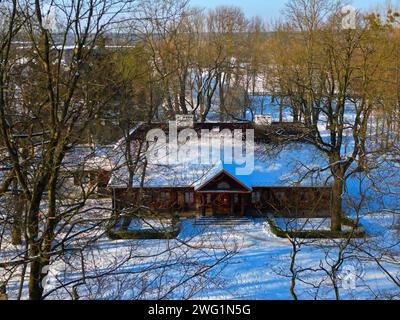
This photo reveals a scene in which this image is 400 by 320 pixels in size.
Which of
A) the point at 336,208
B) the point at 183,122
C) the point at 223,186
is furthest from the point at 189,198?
the point at 183,122

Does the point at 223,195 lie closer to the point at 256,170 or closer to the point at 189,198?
the point at 189,198

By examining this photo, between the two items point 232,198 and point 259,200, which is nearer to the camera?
point 232,198

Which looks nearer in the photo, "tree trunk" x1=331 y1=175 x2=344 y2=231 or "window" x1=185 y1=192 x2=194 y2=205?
"tree trunk" x1=331 y1=175 x2=344 y2=231

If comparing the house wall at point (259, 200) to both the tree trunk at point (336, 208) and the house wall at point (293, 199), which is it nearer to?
the house wall at point (293, 199)

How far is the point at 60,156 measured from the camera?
5699mm

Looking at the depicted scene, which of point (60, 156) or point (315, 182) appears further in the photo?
point (315, 182)

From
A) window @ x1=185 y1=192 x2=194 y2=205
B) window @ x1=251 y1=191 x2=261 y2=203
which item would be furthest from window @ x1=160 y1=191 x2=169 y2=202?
window @ x1=251 y1=191 x2=261 y2=203

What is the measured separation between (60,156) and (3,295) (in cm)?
208

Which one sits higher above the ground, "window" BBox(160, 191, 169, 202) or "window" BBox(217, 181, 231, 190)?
"window" BBox(217, 181, 231, 190)

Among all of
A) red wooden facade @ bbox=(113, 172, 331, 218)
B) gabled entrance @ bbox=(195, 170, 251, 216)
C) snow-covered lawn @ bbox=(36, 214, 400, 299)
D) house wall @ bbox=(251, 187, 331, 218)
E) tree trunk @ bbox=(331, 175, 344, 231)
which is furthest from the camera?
house wall @ bbox=(251, 187, 331, 218)

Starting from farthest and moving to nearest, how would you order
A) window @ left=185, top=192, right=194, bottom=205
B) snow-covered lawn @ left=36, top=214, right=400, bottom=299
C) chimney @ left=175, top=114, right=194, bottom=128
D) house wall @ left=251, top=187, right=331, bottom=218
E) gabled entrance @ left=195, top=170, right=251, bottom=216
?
chimney @ left=175, top=114, right=194, bottom=128 → window @ left=185, top=192, right=194, bottom=205 → house wall @ left=251, top=187, right=331, bottom=218 → gabled entrance @ left=195, top=170, right=251, bottom=216 → snow-covered lawn @ left=36, top=214, right=400, bottom=299

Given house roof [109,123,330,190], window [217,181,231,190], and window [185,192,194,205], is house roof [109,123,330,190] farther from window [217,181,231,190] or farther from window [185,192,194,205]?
window [185,192,194,205]
